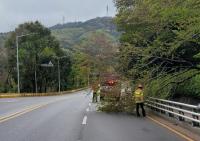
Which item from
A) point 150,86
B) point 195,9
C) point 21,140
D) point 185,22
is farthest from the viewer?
point 150,86

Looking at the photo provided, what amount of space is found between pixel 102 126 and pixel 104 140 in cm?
433

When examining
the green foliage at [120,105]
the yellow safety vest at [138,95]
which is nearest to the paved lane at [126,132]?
the yellow safety vest at [138,95]

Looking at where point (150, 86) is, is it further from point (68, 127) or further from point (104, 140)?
point (104, 140)

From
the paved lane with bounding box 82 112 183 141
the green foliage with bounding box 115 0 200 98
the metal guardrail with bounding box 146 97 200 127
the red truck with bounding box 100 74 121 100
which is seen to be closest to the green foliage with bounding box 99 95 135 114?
the red truck with bounding box 100 74 121 100

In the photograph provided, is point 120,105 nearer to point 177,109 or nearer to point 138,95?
point 138,95

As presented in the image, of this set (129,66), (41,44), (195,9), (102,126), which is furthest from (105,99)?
(41,44)

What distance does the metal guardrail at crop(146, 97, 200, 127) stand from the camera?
53.3 feet

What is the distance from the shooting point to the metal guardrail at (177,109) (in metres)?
16.2

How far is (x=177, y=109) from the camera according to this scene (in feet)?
61.2

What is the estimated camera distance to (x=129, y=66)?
78.9 ft

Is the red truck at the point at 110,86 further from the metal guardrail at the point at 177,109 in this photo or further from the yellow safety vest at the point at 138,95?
the metal guardrail at the point at 177,109

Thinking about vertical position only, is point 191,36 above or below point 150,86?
above

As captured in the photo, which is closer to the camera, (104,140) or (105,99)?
(104,140)

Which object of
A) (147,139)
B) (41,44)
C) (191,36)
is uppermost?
(41,44)
